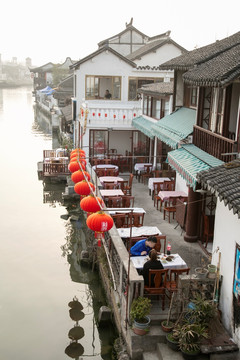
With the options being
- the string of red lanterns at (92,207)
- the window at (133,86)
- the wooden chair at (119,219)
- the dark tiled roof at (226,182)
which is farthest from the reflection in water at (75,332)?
the window at (133,86)

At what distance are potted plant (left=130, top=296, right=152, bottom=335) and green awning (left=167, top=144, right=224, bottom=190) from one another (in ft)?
10.6

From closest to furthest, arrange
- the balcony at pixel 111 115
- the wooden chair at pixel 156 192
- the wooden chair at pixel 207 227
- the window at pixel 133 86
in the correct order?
the wooden chair at pixel 207 227 → the wooden chair at pixel 156 192 → the balcony at pixel 111 115 → the window at pixel 133 86

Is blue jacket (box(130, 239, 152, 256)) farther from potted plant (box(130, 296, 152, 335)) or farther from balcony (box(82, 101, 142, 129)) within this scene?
balcony (box(82, 101, 142, 129))

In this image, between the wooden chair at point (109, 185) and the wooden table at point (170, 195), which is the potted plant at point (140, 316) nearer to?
the wooden table at point (170, 195)

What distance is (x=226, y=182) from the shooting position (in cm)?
790

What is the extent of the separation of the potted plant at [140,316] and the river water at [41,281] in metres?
2.23

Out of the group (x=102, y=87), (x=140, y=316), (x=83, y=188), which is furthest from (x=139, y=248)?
(x=102, y=87)

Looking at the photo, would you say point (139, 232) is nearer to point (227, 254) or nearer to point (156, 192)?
point (227, 254)

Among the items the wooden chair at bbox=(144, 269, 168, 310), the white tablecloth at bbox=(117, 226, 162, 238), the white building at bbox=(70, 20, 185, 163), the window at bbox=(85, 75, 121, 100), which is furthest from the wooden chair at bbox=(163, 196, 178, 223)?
the window at bbox=(85, 75, 121, 100)

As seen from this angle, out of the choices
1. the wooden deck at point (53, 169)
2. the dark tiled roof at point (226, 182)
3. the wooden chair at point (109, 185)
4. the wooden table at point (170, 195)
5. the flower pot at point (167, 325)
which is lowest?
the wooden deck at point (53, 169)

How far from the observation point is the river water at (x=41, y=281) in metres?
10.8

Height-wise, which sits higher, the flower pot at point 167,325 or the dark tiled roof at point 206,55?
the dark tiled roof at point 206,55

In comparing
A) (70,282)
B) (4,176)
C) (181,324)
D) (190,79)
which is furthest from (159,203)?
(4,176)

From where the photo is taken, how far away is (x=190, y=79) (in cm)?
1162
